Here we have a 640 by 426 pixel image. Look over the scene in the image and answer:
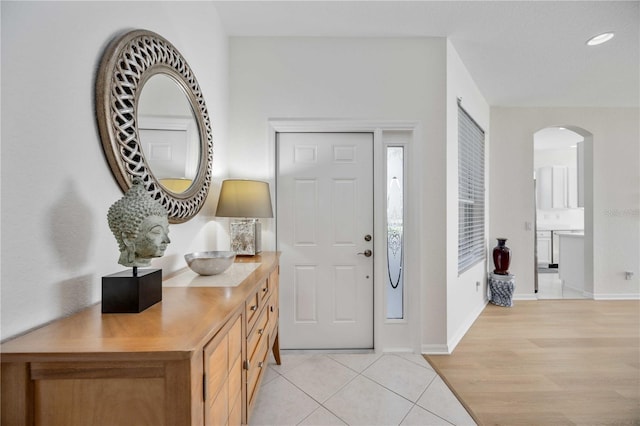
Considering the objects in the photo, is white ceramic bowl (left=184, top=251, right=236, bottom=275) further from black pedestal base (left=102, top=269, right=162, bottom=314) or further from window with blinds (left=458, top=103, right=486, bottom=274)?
window with blinds (left=458, top=103, right=486, bottom=274)

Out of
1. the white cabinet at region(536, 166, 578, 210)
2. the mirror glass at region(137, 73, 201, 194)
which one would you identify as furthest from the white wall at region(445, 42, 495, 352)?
the white cabinet at region(536, 166, 578, 210)

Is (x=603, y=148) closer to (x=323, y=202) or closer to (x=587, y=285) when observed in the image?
(x=587, y=285)

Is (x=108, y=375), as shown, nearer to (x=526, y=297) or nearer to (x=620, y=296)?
(x=526, y=297)

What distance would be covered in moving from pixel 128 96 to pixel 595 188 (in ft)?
18.5

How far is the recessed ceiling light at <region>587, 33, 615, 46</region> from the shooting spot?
251cm

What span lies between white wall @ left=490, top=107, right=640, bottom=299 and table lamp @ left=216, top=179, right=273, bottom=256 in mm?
3528

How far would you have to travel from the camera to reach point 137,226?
0.94 m

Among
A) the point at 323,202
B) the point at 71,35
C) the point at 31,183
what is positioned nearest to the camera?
the point at 31,183

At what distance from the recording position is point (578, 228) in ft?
22.2

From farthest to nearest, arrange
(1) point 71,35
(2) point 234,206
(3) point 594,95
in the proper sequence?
(3) point 594,95, (2) point 234,206, (1) point 71,35

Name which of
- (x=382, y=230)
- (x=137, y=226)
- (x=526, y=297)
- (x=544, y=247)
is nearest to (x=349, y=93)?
(x=382, y=230)

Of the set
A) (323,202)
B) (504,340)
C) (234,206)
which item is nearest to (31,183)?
(234,206)

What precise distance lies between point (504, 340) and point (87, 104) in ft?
11.8

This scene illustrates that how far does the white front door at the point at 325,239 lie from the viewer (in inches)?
102
